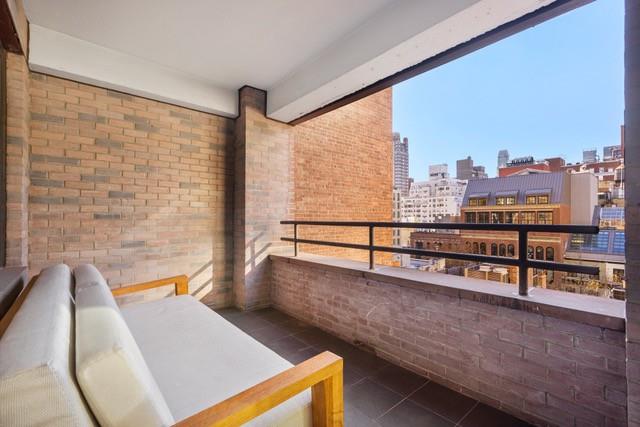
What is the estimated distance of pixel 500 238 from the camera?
6.70 feet

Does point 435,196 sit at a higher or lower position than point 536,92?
lower

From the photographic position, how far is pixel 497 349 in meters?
1.76

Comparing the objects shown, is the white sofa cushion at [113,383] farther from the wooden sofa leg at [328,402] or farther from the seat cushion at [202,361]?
the wooden sofa leg at [328,402]

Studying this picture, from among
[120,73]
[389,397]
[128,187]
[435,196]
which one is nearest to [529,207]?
[435,196]

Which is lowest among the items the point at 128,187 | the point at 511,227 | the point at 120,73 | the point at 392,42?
the point at 511,227

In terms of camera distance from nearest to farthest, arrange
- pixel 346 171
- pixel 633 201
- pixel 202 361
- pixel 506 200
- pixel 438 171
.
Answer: pixel 633 201 < pixel 202 361 < pixel 506 200 < pixel 346 171 < pixel 438 171

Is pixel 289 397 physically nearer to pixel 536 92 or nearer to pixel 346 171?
pixel 346 171

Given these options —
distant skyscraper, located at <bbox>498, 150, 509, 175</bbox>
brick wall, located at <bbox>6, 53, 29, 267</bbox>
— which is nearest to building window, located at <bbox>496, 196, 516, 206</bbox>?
distant skyscraper, located at <bbox>498, 150, 509, 175</bbox>

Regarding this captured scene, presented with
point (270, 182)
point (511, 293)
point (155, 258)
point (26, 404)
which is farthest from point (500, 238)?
point (155, 258)

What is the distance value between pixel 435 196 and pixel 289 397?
3794mm

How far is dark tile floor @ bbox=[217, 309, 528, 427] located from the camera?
1668mm

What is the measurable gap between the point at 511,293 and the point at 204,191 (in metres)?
3.49

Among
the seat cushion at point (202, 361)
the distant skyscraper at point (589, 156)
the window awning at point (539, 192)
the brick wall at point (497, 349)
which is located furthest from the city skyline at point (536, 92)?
the seat cushion at point (202, 361)

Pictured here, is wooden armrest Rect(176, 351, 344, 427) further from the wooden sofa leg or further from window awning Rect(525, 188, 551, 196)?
window awning Rect(525, 188, 551, 196)
